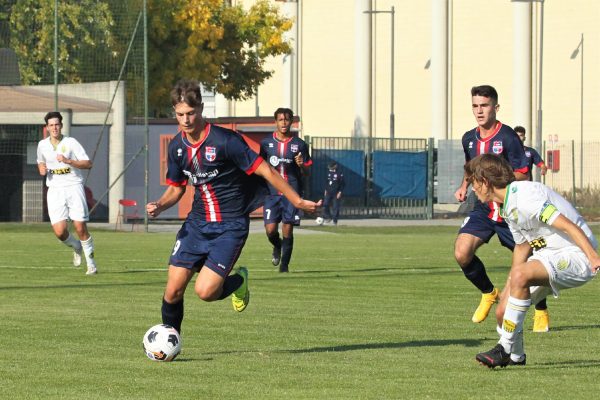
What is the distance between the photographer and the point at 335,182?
4519cm

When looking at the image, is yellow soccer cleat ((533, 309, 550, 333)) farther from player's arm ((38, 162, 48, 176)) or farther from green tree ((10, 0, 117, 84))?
green tree ((10, 0, 117, 84))

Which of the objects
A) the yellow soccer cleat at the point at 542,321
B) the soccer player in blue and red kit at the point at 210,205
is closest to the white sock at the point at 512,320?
the soccer player in blue and red kit at the point at 210,205

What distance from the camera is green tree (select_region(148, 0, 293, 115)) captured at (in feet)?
149

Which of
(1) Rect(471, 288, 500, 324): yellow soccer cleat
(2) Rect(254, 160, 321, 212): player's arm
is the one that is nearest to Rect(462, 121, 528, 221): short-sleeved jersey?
(1) Rect(471, 288, 500, 324): yellow soccer cleat

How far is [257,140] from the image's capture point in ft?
134

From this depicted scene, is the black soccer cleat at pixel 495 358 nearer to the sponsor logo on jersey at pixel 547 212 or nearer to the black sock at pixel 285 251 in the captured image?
the sponsor logo on jersey at pixel 547 212

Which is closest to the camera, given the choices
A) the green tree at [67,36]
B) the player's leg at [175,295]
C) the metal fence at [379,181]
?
the player's leg at [175,295]

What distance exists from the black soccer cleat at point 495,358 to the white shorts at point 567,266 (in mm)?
591

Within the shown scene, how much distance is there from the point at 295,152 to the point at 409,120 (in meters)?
47.4

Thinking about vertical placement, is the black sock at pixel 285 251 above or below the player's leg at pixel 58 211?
below

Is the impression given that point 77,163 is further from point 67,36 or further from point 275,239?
point 67,36

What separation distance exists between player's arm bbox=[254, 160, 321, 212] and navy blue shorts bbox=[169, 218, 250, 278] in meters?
0.47

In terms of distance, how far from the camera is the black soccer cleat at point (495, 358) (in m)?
9.61

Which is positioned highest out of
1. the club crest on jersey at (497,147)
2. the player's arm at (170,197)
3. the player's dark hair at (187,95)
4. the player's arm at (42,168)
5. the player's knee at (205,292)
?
the player's dark hair at (187,95)
